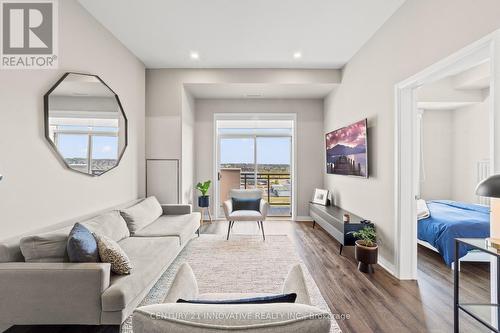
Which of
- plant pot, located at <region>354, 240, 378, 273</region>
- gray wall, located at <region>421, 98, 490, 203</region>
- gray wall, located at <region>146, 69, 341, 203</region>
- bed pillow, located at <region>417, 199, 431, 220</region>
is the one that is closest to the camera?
plant pot, located at <region>354, 240, 378, 273</region>

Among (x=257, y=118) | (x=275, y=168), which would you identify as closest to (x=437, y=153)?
(x=275, y=168)

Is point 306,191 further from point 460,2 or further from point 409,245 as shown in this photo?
point 460,2

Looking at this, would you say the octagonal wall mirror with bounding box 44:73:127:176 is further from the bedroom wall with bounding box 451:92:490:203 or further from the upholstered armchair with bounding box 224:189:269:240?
the bedroom wall with bounding box 451:92:490:203

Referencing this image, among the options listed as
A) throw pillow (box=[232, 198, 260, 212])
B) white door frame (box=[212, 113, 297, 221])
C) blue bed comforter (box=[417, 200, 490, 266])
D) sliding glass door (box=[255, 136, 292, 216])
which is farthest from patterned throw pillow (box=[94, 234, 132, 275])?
sliding glass door (box=[255, 136, 292, 216])

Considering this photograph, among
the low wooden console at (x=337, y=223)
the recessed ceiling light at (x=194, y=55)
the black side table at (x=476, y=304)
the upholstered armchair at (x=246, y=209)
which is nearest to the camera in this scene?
the black side table at (x=476, y=304)

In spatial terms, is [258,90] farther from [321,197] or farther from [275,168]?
[321,197]

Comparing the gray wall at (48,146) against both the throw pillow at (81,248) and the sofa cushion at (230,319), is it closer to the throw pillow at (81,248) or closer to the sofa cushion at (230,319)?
the throw pillow at (81,248)

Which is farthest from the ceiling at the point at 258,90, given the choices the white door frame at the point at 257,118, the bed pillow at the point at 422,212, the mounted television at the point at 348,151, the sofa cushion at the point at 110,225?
the sofa cushion at the point at 110,225

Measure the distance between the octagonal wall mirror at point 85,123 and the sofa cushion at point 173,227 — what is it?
924 millimetres

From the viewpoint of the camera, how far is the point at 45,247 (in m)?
1.71

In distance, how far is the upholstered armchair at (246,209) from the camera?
3895 millimetres

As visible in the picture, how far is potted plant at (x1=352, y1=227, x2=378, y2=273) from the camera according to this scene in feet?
8.98

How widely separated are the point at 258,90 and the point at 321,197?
2466 mm

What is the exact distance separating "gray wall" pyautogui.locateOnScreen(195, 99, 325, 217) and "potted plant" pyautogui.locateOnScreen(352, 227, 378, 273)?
2.43 metres
